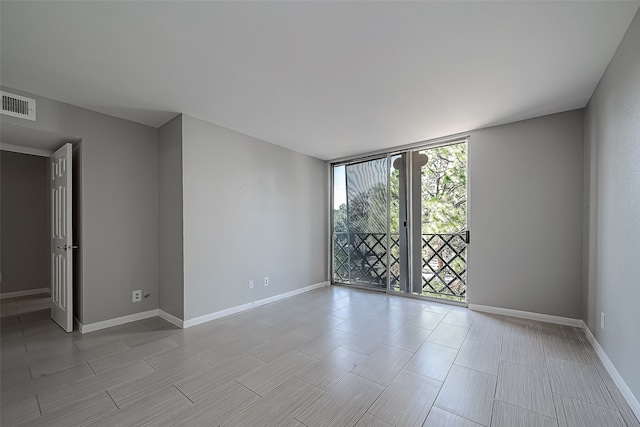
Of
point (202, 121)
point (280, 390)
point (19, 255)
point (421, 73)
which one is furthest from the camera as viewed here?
point (19, 255)

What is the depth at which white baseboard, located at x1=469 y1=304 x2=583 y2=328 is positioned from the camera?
270 cm

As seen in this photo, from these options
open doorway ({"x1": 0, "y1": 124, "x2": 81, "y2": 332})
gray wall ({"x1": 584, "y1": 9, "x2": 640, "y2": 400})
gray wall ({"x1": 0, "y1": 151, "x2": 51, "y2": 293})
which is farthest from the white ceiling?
gray wall ({"x1": 0, "y1": 151, "x2": 51, "y2": 293})

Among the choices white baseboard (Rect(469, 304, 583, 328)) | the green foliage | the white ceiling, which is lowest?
white baseboard (Rect(469, 304, 583, 328))

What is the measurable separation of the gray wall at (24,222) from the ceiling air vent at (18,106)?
2.75 metres

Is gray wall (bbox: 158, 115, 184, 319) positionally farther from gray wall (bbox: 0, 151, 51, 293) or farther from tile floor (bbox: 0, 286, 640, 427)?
gray wall (bbox: 0, 151, 51, 293)

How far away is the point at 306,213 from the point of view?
14.4 feet

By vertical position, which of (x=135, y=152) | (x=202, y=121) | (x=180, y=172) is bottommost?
(x=180, y=172)

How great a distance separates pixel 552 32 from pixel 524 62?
0.98ft

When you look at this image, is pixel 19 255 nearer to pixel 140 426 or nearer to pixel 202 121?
pixel 202 121

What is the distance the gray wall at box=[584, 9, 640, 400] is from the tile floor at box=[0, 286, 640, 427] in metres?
0.30

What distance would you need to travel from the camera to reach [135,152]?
2.98 metres

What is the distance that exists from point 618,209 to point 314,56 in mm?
2327

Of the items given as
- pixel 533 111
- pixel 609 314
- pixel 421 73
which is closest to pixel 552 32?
pixel 421 73

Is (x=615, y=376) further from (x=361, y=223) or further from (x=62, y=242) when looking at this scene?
(x=62, y=242)
